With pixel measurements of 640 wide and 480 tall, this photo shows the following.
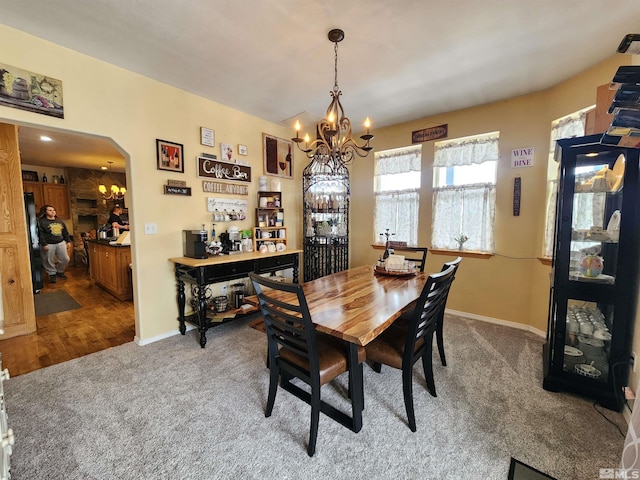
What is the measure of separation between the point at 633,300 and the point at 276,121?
4.03 metres

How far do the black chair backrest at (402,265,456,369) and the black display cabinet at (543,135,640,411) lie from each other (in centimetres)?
102

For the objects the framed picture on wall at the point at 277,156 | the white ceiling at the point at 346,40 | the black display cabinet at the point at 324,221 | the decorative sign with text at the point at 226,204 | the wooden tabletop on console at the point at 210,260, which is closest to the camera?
the white ceiling at the point at 346,40

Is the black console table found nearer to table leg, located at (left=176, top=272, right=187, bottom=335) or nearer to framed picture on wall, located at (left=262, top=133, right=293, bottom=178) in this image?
table leg, located at (left=176, top=272, right=187, bottom=335)

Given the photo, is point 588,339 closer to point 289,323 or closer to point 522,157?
point 522,157

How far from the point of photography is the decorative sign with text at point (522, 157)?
9.69 ft

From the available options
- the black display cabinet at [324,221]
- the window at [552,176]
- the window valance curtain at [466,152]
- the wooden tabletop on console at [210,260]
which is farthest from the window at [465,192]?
the wooden tabletop on console at [210,260]

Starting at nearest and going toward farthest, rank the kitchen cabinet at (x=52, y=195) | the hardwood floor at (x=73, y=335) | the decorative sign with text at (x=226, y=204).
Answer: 1. the hardwood floor at (x=73, y=335)
2. the decorative sign with text at (x=226, y=204)
3. the kitchen cabinet at (x=52, y=195)

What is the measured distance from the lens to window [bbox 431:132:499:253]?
10.6ft

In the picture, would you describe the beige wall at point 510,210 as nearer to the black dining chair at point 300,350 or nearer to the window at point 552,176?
the window at point 552,176

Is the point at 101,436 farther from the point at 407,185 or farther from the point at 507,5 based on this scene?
the point at 407,185

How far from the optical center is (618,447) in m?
1.50

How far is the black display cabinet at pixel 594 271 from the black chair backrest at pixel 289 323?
6.28 feet

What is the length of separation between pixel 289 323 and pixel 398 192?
9.77 ft

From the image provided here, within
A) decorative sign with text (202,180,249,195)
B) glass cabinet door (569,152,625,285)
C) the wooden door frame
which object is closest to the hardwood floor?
the wooden door frame
